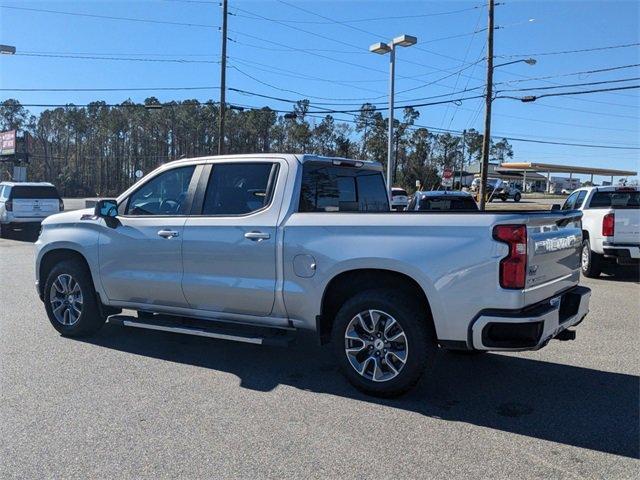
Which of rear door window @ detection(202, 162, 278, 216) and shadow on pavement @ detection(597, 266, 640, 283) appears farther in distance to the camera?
shadow on pavement @ detection(597, 266, 640, 283)

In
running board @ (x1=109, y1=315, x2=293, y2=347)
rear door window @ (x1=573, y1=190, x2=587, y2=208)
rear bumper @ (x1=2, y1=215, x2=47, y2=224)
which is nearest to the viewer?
running board @ (x1=109, y1=315, x2=293, y2=347)

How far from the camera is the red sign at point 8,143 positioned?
57.9m

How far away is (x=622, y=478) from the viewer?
11.1 ft

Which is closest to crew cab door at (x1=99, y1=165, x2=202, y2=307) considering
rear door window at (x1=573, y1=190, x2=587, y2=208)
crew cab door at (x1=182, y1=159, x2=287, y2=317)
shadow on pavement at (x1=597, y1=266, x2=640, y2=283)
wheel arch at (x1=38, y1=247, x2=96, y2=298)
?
crew cab door at (x1=182, y1=159, x2=287, y2=317)

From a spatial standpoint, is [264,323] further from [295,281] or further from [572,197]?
[572,197]

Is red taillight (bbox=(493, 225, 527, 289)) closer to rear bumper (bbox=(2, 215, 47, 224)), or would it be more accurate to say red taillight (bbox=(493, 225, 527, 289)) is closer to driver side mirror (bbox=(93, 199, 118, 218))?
driver side mirror (bbox=(93, 199, 118, 218))

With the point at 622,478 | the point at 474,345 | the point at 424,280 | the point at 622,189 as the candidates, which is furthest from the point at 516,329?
the point at 622,189

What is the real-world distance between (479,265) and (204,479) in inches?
90.9

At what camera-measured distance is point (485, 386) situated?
198 inches

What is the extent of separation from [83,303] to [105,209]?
3.73 feet

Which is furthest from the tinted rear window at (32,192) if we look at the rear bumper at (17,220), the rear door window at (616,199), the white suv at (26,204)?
the rear door window at (616,199)

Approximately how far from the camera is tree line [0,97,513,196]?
245 feet

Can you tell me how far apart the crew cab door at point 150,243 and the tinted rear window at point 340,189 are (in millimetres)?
1184

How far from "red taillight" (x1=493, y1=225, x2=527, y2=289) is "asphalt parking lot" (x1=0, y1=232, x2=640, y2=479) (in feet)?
3.46
